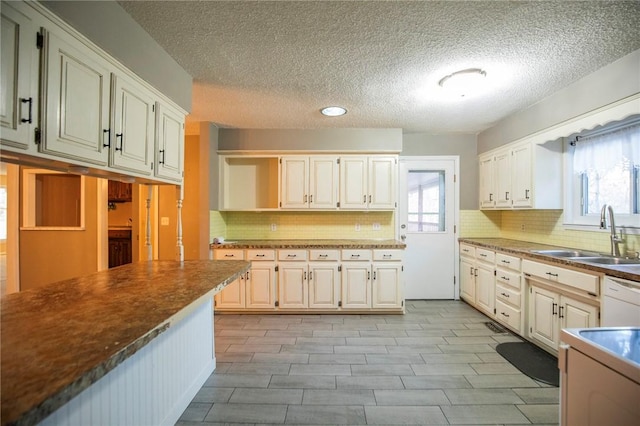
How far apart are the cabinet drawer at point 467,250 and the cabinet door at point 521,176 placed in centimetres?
78

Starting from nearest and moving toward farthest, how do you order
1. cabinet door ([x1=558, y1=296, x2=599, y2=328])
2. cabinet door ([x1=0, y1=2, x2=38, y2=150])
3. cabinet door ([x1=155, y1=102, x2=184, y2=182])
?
cabinet door ([x1=0, y1=2, x2=38, y2=150]) → cabinet door ([x1=155, y1=102, x2=184, y2=182]) → cabinet door ([x1=558, y1=296, x2=599, y2=328])

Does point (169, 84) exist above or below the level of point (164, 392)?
above

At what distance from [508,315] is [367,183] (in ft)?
7.30

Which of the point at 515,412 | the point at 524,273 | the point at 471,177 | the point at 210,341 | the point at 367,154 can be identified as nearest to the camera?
the point at 515,412

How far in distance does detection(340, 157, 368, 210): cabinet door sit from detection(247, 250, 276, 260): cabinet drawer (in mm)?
1131

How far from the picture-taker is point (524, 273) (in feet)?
9.52

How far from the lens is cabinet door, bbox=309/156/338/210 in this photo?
3992 millimetres

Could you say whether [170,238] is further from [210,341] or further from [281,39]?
[281,39]

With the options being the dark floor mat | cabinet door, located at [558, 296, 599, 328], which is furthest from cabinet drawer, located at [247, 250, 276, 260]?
cabinet door, located at [558, 296, 599, 328]

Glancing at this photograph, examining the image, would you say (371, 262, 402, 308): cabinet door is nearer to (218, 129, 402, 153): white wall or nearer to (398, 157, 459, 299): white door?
(398, 157, 459, 299): white door

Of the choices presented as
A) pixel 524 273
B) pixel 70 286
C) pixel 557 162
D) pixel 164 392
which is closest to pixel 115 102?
pixel 70 286

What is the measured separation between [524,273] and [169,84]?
3.61 m

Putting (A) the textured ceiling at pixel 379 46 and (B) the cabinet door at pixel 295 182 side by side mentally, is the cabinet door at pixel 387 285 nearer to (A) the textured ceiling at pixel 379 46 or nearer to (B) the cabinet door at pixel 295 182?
(B) the cabinet door at pixel 295 182

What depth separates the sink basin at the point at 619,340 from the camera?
0.98 m
